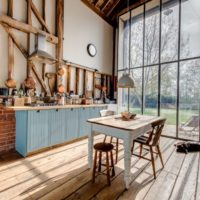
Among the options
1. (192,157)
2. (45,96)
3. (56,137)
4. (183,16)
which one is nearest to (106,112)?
(56,137)

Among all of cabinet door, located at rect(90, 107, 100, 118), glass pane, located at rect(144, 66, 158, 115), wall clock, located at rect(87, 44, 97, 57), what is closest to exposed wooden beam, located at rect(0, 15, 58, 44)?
wall clock, located at rect(87, 44, 97, 57)

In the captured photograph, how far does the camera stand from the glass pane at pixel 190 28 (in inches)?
170

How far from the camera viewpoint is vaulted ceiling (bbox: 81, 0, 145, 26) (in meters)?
5.45

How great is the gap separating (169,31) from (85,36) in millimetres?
2527

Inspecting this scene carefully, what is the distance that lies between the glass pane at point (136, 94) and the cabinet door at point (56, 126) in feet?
8.62

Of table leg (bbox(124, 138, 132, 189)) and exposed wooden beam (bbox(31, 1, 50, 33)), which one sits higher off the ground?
exposed wooden beam (bbox(31, 1, 50, 33))

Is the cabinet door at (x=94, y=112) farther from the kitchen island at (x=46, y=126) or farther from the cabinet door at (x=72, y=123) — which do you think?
the cabinet door at (x=72, y=123)

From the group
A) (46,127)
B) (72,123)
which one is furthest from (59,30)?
(46,127)

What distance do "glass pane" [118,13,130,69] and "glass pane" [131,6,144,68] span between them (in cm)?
24

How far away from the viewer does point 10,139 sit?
337 centimetres

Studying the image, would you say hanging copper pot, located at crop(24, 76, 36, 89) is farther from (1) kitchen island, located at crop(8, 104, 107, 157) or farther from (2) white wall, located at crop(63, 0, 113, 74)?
(2) white wall, located at crop(63, 0, 113, 74)

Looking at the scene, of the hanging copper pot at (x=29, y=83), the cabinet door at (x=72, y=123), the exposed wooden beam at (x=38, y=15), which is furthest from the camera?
the cabinet door at (x=72, y=123)

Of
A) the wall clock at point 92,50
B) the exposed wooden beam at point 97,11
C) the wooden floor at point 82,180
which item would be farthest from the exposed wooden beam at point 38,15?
the wooden floor at point 82,180

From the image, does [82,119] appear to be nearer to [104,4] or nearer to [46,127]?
[46,127]
